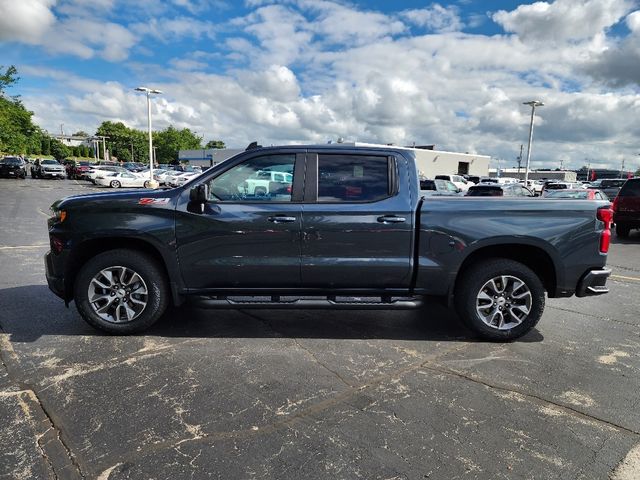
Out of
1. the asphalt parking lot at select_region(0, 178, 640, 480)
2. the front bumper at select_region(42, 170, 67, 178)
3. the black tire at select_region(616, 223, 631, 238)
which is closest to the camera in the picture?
the asphalt parking lot at select_region(0, 178, 640, 480)

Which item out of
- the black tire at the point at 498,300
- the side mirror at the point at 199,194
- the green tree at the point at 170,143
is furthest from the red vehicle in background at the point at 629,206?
the green tree at the point at 170,143

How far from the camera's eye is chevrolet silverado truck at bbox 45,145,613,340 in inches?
169

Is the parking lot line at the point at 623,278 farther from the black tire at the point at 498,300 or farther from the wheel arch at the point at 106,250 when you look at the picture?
the wheel arch at the point at 106,250

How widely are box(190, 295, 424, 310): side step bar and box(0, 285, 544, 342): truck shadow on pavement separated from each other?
0.36 meters

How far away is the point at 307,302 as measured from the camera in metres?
4.31

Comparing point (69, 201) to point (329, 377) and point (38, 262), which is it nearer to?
point (329, 377)

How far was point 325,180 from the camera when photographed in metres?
4.39

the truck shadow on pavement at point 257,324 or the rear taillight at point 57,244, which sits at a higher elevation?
the rear taillight at point 57,244

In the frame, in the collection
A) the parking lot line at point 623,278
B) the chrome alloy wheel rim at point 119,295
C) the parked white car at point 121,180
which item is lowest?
the parking lot line at point 623,278

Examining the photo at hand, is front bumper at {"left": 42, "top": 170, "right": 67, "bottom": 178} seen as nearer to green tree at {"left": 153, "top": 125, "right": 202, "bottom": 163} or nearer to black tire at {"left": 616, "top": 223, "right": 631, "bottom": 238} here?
black tire at {"left": 616, "top": 223, "right": 631, "bottom": 238}

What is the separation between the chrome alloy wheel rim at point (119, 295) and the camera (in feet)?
→ 14.4

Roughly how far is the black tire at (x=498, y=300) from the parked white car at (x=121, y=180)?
2994 cm

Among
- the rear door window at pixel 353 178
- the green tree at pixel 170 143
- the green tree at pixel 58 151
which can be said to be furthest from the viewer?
the green tree at pixel 58 151

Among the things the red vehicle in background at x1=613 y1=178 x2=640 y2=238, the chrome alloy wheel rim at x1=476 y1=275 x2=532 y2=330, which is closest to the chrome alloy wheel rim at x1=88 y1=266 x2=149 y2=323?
the chrome alloy wheel rim at x1=476 y1=275 x2=532 y2=330
